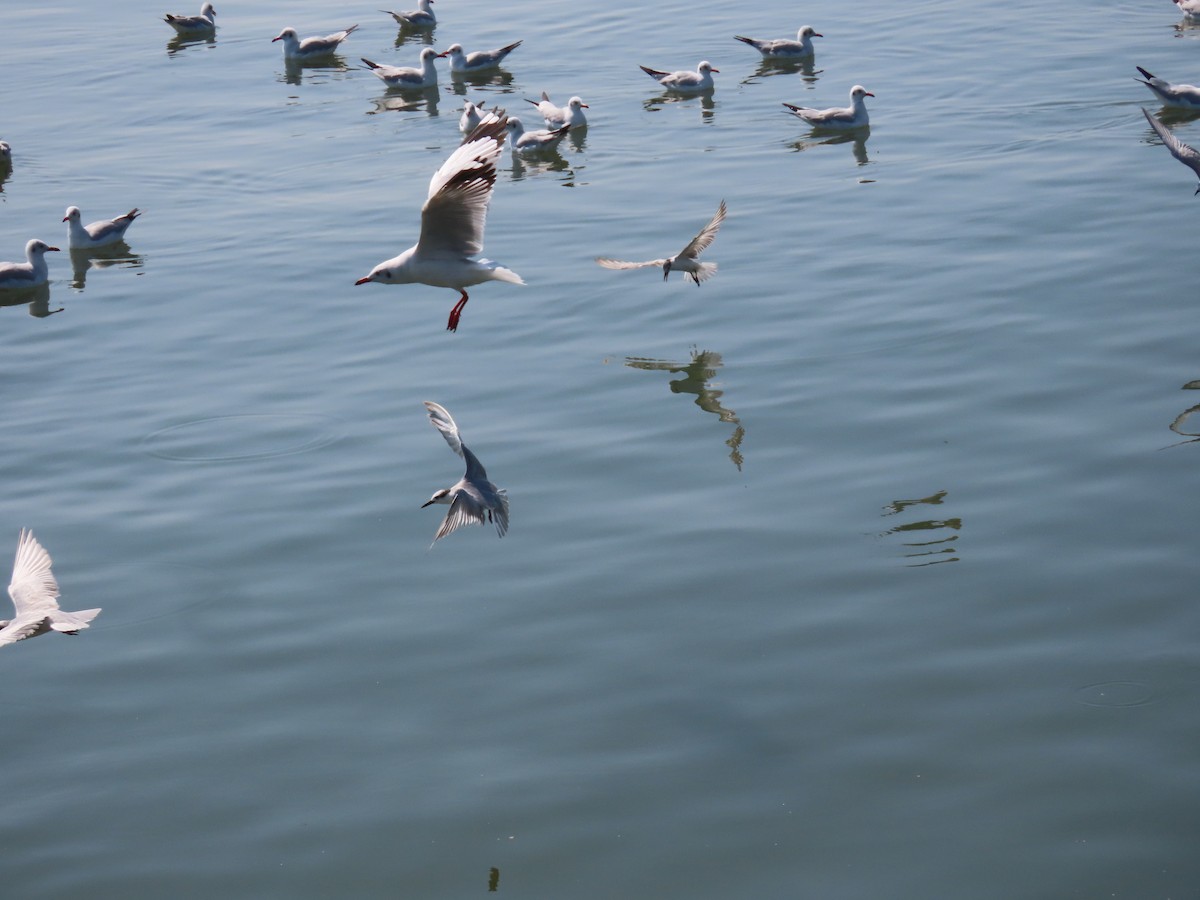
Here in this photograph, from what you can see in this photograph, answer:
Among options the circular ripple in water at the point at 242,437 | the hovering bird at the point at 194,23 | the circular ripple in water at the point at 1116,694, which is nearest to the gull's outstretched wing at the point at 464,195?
the circular ripple in water at the point at 242,437

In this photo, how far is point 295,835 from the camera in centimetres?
796

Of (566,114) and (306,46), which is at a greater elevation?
(306,46)

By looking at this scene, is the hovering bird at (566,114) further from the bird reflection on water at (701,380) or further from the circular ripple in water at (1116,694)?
the circular ripple in water at (1116,694)

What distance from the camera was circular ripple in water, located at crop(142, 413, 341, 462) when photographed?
40.5ft

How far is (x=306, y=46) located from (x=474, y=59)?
3.69 m

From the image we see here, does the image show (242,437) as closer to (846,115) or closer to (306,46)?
(846,115)

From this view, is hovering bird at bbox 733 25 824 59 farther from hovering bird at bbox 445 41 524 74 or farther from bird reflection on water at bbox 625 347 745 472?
bird reflection on water at bbox 625 347 745 472

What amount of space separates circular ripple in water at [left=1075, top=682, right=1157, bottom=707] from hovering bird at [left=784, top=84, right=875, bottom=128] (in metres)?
13.9

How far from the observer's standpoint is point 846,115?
21.2 m

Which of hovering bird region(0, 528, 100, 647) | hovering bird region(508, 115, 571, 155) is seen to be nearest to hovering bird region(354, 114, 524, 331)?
hovering bird region(0, 528, 100, 647)

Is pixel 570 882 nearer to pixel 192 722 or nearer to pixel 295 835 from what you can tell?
pixel 295 835

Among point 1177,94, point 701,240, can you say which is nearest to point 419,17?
point 1177,94

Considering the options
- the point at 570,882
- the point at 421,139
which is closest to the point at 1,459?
the point at 570,882

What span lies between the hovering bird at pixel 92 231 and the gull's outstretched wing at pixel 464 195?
9.26 metres
